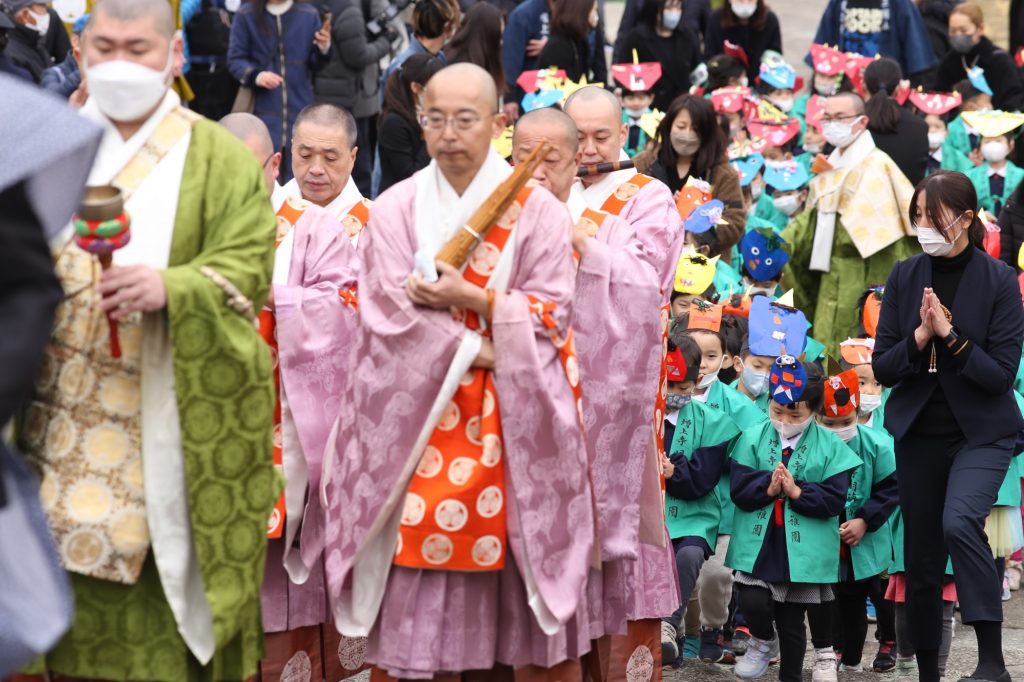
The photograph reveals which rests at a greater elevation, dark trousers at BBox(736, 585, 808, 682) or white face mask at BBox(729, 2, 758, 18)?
white face mask at BBox(729, 2, 758, 18)

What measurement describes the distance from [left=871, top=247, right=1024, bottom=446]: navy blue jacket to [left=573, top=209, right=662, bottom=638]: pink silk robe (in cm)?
→ 112

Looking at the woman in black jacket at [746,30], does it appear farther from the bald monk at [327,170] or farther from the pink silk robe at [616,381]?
the pink silk robe at [616,381]

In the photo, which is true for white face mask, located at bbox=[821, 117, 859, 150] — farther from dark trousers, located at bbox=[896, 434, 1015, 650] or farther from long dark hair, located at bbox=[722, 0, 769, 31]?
long dark hair, located at bbox=[722, 0, 769, 31]

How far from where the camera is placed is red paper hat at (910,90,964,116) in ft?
42.3

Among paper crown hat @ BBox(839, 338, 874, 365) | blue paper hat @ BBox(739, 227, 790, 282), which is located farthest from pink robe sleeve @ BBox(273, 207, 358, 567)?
blue paper hat @ BBox(739, 227, 790, 282)

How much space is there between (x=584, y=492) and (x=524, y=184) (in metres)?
0.89

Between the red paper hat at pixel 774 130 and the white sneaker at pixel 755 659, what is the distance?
5.36 meters

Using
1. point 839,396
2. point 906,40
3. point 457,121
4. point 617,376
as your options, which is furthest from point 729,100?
point 457,121

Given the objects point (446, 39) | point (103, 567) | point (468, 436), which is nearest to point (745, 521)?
point (468, 436)

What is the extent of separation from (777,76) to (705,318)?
647 cm

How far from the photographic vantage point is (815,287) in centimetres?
1040

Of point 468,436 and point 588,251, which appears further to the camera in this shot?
point 588,251

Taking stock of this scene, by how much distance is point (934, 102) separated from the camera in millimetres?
12953

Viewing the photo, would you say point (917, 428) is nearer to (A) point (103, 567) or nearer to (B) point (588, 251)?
(B) point (588, 251)
